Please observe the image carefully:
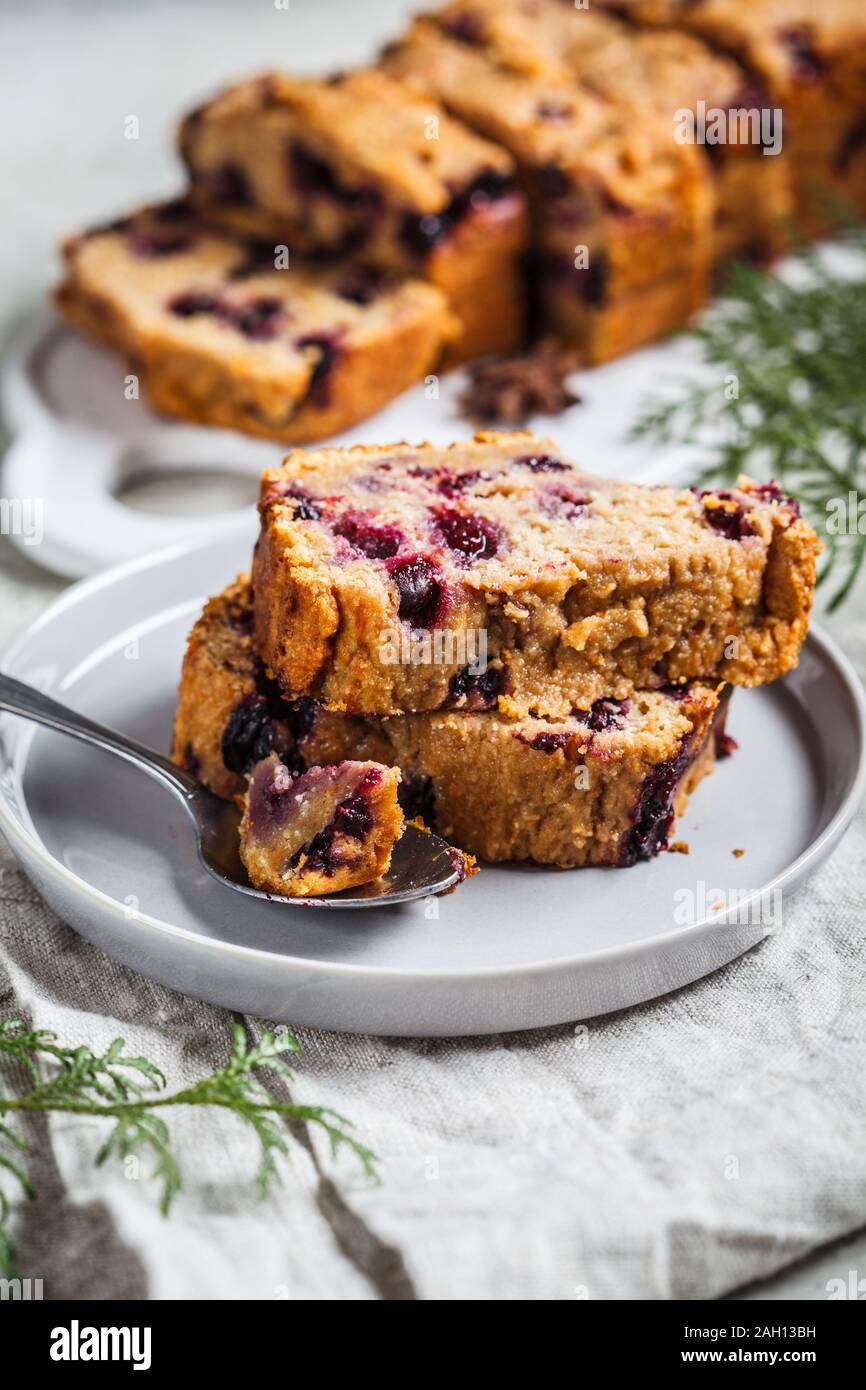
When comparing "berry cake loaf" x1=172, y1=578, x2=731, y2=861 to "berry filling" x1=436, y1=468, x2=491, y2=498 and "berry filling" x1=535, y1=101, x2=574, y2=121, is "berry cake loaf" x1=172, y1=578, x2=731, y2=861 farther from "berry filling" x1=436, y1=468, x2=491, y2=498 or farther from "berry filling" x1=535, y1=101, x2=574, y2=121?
"berry filling" x1=535, y1=101, x2=574, y2=121

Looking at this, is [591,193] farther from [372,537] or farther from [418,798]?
[418,798]

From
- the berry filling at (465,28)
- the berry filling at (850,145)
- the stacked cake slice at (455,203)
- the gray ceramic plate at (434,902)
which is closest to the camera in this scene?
the gray ceramic plate at (434,902)

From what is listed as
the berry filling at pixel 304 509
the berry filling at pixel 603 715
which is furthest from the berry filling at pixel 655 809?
the berry filling at pixel 304 509

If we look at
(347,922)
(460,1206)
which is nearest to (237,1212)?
(460,1206)

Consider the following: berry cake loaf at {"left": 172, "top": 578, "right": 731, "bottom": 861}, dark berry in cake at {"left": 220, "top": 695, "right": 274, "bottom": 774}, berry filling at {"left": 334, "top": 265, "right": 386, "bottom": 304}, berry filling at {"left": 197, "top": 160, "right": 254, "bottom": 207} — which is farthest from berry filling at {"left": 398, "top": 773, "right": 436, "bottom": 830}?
berry filling at {"left": 197, "top": 160, "right": 254, "bottom": 207}

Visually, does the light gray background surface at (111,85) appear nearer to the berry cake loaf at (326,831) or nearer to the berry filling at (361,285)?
the berry filling at (361,285)

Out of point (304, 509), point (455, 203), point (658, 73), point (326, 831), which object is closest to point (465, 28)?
point (658, 73)
